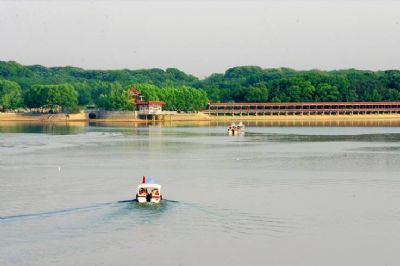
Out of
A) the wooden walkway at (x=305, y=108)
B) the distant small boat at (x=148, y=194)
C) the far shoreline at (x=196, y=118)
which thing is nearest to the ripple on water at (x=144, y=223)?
the distant small boat at (x=148, y=194)

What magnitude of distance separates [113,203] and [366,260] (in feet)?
43.8

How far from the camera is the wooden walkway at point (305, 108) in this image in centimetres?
16625

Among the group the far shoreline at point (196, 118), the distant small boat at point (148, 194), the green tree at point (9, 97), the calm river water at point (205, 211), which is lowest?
the far shoreline at point (196, 118)

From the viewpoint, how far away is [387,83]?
179375mm

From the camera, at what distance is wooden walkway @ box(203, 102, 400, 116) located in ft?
545

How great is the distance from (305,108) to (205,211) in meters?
138

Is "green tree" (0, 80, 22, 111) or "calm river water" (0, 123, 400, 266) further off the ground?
"green tree" (0, 80, 22, 111)

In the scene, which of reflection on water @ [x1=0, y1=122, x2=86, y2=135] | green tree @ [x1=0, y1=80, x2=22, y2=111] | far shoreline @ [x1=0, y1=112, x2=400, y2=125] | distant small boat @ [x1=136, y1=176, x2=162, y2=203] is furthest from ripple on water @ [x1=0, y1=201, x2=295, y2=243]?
green tree @ [x1=0, y1=80, x2=22, y2=111]

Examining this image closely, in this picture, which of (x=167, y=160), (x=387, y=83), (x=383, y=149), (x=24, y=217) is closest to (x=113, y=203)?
(x=24, y=217)

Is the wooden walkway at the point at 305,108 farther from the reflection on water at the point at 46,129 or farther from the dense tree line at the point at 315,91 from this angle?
the reflection on water at the point at 46,129

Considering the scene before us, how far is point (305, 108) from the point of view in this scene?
552 ft

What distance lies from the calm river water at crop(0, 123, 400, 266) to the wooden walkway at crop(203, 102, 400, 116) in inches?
4263

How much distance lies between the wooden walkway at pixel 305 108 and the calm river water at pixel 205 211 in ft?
355

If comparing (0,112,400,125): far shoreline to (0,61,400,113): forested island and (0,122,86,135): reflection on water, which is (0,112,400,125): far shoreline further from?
(0,122,86,135): reflection on water
